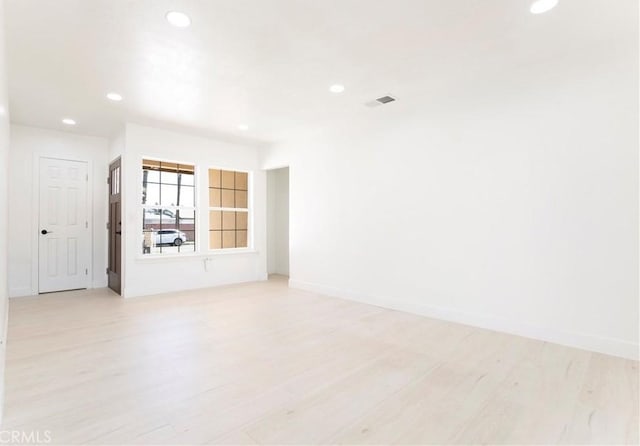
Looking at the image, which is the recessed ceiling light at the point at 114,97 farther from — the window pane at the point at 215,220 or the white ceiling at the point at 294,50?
the window pane at the point at 215,220

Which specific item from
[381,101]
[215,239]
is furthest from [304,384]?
[215,239]

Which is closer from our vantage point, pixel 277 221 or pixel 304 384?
pixel 304 384

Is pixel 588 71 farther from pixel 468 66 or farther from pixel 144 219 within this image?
pixel 144 219

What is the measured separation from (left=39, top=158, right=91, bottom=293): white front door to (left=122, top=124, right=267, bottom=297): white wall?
1293mm

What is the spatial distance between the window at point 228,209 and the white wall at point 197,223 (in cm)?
20

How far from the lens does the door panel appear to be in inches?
200

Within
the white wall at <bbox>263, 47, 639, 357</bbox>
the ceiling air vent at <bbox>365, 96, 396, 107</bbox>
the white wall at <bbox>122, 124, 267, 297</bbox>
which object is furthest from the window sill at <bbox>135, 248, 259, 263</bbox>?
the ceiling air vent at <bbox>365, 96, 396, 107</bbox>

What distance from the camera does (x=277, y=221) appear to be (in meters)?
7.28

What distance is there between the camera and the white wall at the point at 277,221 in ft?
23.4

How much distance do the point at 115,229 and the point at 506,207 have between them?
552 cm

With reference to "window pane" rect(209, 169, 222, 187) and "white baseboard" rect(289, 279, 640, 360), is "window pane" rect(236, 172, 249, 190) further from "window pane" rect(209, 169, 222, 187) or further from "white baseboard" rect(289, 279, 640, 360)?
"white baseboard" rect(289, 279, 640, 360)

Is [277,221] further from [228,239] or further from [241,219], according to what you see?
[228,239]

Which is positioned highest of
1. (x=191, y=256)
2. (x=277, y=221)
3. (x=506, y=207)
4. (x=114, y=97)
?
(x=114, y=97)

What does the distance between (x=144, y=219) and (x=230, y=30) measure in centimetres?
368
